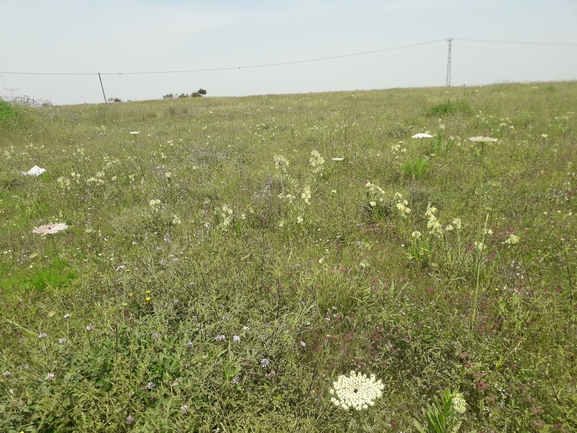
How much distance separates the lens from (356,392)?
208cm

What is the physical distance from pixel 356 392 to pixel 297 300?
3.90 feet

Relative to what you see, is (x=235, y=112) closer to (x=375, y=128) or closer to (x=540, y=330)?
(x=375, y=128)

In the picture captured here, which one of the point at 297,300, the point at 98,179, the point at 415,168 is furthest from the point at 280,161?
the point at 98,179

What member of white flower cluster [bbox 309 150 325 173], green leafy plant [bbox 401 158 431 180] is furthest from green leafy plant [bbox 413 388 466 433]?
green leafy plant [bbox 401 158 431 180]

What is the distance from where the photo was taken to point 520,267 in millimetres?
3559

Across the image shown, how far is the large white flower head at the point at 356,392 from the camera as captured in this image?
198cm

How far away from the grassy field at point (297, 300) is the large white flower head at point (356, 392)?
15mm

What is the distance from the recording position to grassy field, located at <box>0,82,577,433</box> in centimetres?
207

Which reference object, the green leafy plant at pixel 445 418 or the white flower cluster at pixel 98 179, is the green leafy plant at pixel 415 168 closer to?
the green leafy plant at pixel 445 418

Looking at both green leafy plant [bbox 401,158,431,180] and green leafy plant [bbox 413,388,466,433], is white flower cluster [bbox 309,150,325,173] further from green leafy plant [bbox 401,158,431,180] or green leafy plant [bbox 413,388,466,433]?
Answer: green leafy plant [bbox 413,388,466,433]

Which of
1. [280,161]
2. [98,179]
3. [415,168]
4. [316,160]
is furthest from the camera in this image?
[98,179]

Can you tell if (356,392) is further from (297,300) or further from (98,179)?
(98,179)

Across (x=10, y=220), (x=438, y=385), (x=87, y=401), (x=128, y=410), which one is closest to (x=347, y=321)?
(x=438, y=385)

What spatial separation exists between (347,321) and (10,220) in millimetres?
5976
